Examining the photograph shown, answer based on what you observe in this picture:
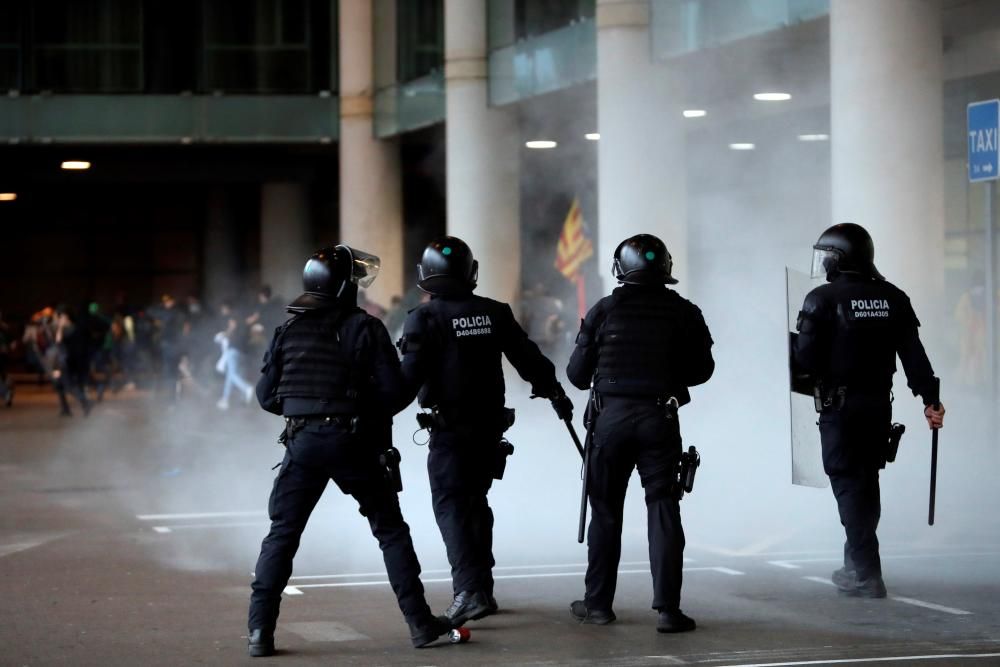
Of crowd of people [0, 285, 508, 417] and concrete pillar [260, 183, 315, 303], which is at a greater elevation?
concrete pillar [260, 183, 315, 303]

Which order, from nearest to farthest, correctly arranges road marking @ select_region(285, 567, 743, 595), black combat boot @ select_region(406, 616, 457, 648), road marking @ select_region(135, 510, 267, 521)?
black combat boot @ select_region(406, 616, 457, 648) → road marking @ select_region(285, 567, 743, 595) → road marking @ select_region(135, 510, 267, 521)

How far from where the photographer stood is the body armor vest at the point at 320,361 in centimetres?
662

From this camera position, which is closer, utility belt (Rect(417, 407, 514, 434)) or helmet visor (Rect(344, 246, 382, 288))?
helmet visor (Rect(344, 246, 382, 288))

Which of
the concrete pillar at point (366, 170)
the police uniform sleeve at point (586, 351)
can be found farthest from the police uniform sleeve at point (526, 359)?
the concrete pillar at point (366, 170)

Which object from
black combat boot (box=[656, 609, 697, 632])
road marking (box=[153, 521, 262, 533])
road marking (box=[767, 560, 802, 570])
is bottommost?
road marking (box=[153, 521, 262, 533])

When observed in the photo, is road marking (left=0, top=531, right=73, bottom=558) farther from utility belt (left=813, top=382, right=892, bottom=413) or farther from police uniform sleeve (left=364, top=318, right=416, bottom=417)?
utility belt (left=813, top=382, right=892, bottom=413)

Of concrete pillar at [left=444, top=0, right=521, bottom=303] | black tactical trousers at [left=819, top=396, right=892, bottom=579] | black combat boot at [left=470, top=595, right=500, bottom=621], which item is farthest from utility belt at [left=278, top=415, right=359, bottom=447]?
concrete pillar at [left=444, top=0, right=521, bottom=303]

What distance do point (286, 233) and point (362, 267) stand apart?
28167 mm

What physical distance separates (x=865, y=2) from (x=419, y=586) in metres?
5.97

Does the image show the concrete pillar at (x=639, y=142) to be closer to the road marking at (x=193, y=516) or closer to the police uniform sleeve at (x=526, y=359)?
the road marking at (x=193, y=516)

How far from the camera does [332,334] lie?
6.70 m

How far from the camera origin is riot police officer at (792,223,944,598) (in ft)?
25.0

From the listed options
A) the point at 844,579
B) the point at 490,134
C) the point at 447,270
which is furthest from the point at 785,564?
the point at 490,134

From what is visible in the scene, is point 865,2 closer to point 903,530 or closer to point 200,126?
point 903,530
